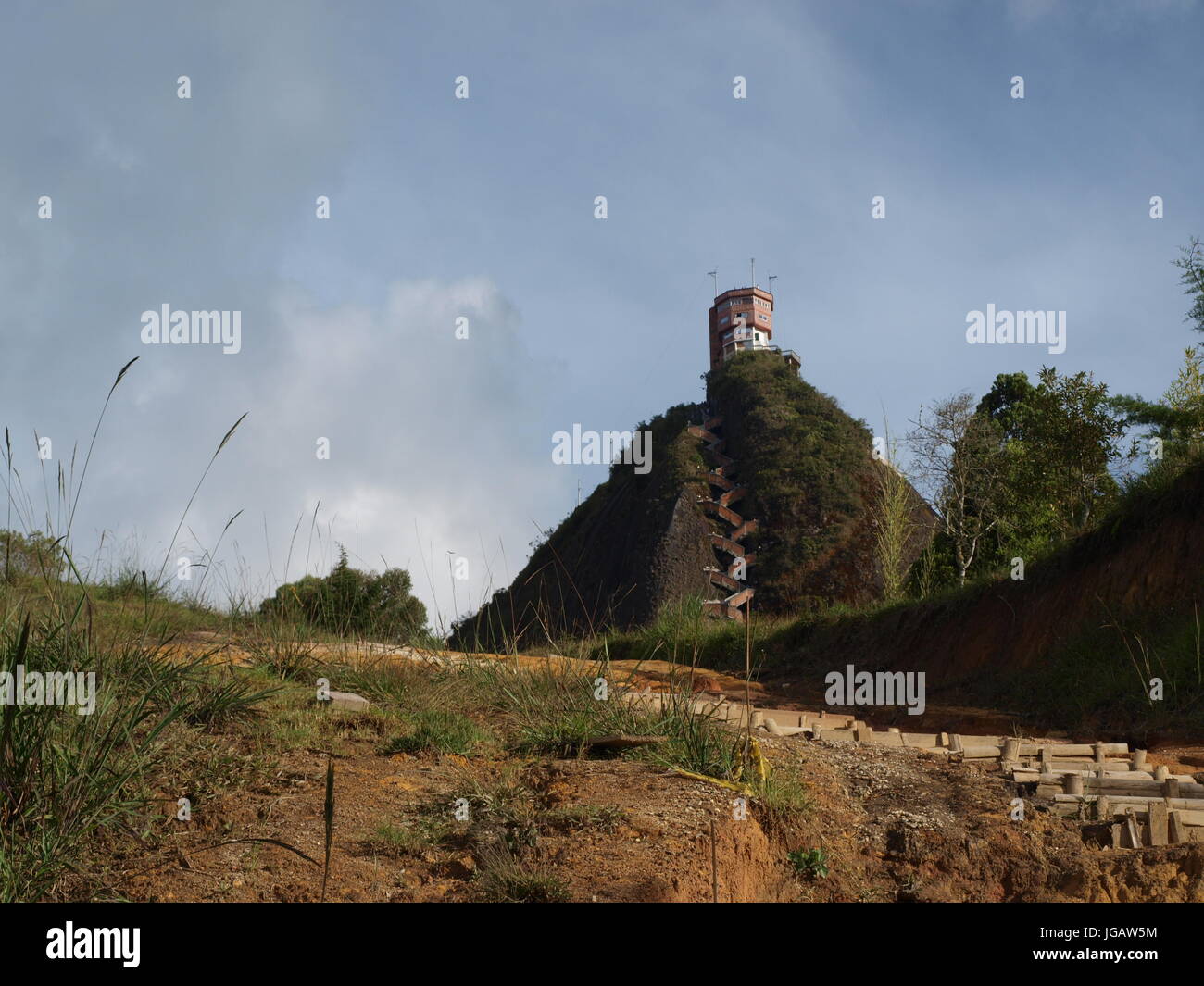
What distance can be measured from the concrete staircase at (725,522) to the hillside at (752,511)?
205 mm

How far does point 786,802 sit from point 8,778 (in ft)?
9.77

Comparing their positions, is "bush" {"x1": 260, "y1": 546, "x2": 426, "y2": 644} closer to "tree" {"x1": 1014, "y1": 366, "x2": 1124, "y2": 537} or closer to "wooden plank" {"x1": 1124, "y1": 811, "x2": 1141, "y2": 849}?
"wooden plank" {"x1": 1124, "y1": 811, "x2": 1141, "y2": 849}

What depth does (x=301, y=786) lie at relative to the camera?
4.38 metres

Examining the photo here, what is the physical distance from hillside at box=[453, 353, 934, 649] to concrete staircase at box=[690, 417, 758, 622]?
0.21m

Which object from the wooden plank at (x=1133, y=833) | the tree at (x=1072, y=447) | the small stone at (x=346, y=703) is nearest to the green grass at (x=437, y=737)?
the small stone at (x=346, y=703)

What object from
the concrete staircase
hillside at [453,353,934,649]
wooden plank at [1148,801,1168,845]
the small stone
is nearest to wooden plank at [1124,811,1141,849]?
wooden plank at [1148,801,1168,845]

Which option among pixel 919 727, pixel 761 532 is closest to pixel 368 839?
pixel 919 727

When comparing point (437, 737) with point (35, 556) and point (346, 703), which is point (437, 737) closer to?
point (346, 703)

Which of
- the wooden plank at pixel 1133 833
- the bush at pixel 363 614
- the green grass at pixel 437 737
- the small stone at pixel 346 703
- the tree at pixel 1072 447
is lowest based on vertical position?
the wooden plank at pixel 1133 833

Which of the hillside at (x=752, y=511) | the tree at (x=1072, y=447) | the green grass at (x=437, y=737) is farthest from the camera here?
the hillside at (x=752, y=511)

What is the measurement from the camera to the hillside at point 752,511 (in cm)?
4153

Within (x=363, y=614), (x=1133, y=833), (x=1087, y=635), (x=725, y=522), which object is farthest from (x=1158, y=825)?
(x=725, y=522)

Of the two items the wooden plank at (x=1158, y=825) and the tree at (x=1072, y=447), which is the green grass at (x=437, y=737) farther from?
the tree at (x=1072, y=447)
